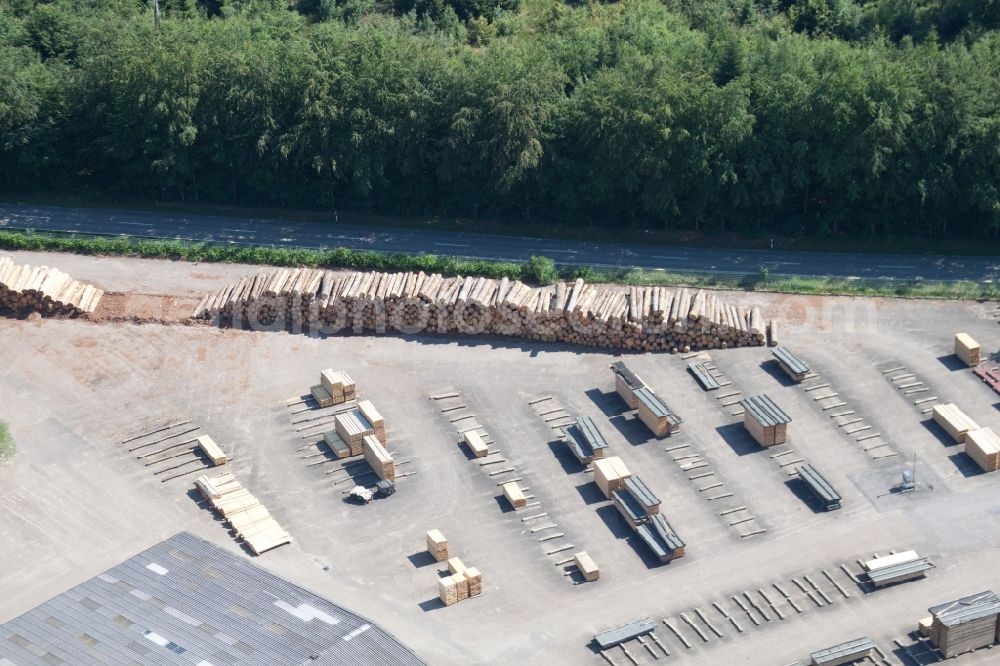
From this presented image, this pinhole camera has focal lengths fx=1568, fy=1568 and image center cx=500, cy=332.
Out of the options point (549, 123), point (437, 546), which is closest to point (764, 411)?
point (437, 546)

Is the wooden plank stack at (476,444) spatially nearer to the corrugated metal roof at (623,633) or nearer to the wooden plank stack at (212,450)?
the wooden plank stack at (212,450)

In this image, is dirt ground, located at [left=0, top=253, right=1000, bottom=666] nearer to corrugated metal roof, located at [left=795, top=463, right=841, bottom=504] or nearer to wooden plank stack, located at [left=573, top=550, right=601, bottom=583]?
wooden plank stack, located at [left=573, top=550, right=601, bottom=583]

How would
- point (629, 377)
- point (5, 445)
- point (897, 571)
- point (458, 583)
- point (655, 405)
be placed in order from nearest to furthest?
point (897, 571) → point (458, 583) → point (655, 405) → point (5, 445) → point (629, 377)

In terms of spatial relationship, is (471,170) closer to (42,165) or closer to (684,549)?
(42,165)

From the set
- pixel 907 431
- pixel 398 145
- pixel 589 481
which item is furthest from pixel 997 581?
pixel 398 145

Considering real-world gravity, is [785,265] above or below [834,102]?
below

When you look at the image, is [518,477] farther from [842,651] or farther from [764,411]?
[842,651]

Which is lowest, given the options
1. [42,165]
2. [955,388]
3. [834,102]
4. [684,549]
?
[684,549]
